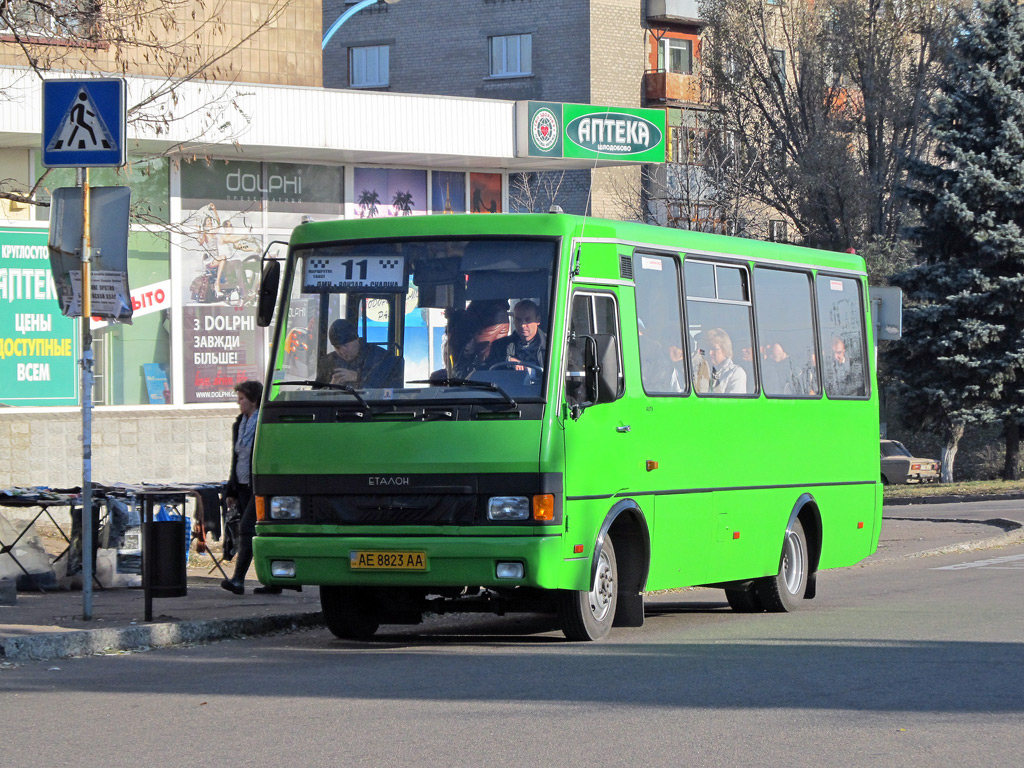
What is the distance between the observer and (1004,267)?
39250 mm

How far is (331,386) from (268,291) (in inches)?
35.0

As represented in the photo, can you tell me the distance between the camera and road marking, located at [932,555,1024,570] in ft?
60.6

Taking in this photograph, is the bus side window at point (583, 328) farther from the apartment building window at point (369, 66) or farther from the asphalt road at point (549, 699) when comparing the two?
the apartment building window at point (369, 66)

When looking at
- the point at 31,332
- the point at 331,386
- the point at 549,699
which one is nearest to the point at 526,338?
the point at 331,386

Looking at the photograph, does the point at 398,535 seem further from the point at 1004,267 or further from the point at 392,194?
the point at 1004,267

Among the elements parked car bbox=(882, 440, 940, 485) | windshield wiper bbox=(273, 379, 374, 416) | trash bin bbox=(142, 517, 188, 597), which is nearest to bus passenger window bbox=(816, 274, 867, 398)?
windshield wiper bbox=(273, 379, 374, 416)

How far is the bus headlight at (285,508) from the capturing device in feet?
35.6

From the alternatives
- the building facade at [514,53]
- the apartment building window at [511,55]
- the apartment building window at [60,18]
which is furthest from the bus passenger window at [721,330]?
the apartment building window at [511,55]

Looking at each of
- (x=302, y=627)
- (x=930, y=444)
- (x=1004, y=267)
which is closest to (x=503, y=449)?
(x=302, y=627)

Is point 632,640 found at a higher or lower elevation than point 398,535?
lower

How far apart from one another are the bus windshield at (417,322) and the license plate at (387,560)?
98cm

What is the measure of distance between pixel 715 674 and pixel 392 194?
1319 cm

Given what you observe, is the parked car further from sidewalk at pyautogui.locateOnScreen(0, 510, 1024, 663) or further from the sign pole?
the sign pole

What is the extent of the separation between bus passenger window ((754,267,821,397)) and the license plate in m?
4.16
